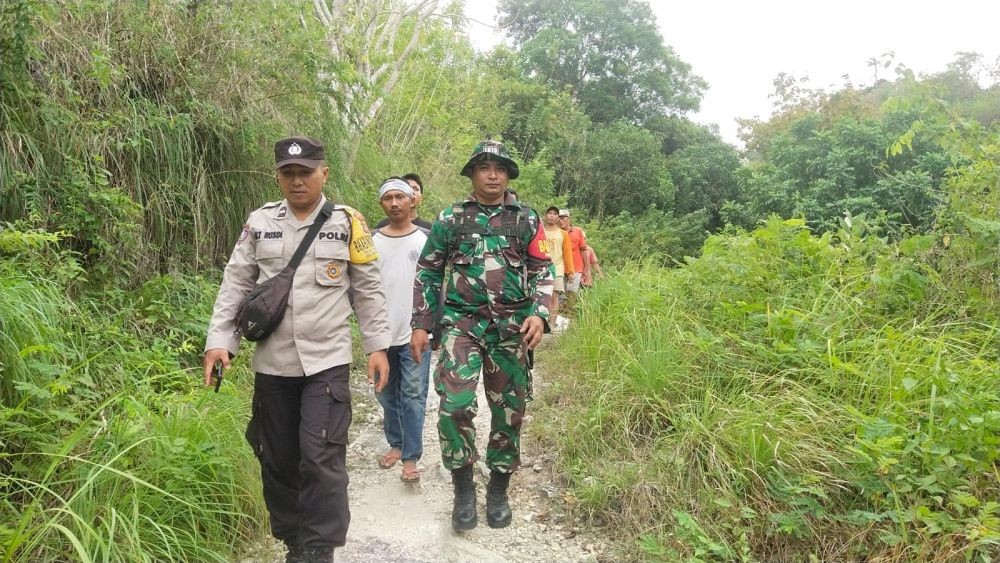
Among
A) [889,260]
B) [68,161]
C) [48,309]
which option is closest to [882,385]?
[889,260]

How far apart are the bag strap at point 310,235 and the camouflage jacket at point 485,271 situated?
70cm

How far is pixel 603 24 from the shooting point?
25.5m

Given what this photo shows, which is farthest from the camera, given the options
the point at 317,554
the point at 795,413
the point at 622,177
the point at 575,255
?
the point at 622,177

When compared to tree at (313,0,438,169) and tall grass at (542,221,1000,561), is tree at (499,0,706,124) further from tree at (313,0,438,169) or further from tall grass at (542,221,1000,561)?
tall grass at (542,221,1000,561)

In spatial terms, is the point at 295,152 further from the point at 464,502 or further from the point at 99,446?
the point at 464,502

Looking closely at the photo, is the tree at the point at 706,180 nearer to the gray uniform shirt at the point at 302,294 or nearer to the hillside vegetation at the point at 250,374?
the hillside vegetation at the point at 250,374

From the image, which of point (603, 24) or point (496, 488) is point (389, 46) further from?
point (603, 24)

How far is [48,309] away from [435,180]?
9.92 m

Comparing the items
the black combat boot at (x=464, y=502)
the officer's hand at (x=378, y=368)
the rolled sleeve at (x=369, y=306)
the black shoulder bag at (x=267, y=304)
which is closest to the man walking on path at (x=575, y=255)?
the black combat boot at (x=464, y=502)

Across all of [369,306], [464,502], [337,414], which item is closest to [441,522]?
[464,502]

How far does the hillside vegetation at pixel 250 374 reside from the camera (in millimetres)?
2561

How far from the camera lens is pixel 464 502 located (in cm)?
302

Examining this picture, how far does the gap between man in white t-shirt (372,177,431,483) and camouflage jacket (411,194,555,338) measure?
491 millimetres

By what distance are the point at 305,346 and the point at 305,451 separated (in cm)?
41
